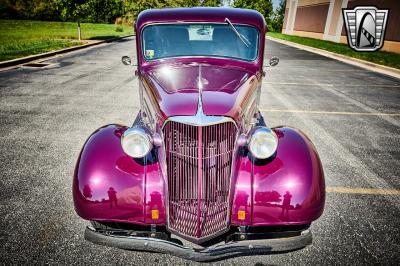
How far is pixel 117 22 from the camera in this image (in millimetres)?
55500

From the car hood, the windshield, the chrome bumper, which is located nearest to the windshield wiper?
the windshield

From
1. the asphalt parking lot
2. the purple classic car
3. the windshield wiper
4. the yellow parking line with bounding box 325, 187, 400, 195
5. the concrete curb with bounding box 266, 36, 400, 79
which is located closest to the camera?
the purple classic car

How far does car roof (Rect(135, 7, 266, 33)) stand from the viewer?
347 cm

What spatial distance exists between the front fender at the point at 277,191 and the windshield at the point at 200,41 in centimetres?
150

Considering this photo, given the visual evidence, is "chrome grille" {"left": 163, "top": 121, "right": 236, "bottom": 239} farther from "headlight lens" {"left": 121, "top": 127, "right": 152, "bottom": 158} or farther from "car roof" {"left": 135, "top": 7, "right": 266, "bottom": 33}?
"car roof" {"left": 135, "top": 7, "right": 266, "bottom": 33}

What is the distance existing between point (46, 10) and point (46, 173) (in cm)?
5635

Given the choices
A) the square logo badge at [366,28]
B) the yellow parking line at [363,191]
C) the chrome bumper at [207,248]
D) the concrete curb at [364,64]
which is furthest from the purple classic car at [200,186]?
the square logo badge at [366,28]

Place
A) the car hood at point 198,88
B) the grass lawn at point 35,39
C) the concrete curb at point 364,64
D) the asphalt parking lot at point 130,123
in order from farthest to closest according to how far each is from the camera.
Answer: the grass lawn at point 35,39 → the concrete curb at point 364,64 → the asphalt parking lot at point 130,123 → the car hood at point 198,88

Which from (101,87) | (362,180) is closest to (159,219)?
(362,180)

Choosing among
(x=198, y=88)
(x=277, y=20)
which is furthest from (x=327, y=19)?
(x=277, y=20)

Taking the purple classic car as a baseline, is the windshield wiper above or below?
above

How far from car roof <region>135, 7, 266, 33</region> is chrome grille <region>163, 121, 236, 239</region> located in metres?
1.77

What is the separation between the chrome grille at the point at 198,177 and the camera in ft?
7.49

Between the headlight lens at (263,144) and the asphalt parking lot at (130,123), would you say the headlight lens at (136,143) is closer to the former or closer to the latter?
the headlight lens at (263,144)
